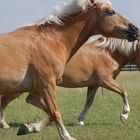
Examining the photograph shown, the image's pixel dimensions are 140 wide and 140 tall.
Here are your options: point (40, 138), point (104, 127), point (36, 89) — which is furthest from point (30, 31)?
point (104, 127)

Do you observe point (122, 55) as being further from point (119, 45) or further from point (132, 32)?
point (132, 32)

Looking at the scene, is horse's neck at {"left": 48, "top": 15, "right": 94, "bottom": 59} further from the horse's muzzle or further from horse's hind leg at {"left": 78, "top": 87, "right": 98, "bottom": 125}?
horse's hind leg at {"left": 78, "top": 87, "right": 98, "bottom": 125}

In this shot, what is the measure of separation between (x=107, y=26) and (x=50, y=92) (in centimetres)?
167

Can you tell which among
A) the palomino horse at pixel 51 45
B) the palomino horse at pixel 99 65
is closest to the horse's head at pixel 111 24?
the palomino horse at pixel 51 45

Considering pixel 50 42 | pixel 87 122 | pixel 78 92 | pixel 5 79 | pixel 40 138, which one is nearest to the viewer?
pixel 5 79

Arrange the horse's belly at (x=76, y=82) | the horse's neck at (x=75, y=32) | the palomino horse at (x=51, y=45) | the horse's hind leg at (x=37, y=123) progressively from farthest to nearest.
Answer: the horse's belly at (x=76, y=82), the horse's neck at (x=75, y=32), the horse's hind leg at (x=37, y=123), the palomino horse at (x=51, y=45)

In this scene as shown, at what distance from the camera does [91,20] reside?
9188 millimetres

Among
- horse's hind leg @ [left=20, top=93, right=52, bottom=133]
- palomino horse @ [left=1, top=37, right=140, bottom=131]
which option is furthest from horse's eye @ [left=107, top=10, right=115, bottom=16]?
palomino horse @ [left=1, top=37, right=140, bottom=131]

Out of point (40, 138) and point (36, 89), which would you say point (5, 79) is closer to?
point (36, 89)

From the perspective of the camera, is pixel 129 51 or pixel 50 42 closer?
pixel 50 42

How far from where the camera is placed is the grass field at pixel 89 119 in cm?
1005

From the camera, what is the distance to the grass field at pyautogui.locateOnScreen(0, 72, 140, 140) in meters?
10.0

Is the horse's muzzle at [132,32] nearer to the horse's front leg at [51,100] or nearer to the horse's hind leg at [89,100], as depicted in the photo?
the horse's front leg at [51,100]

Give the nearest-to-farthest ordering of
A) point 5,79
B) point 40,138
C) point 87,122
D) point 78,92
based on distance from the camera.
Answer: point 5,79 < point 40,138 < point 87,122 < point 78,92
